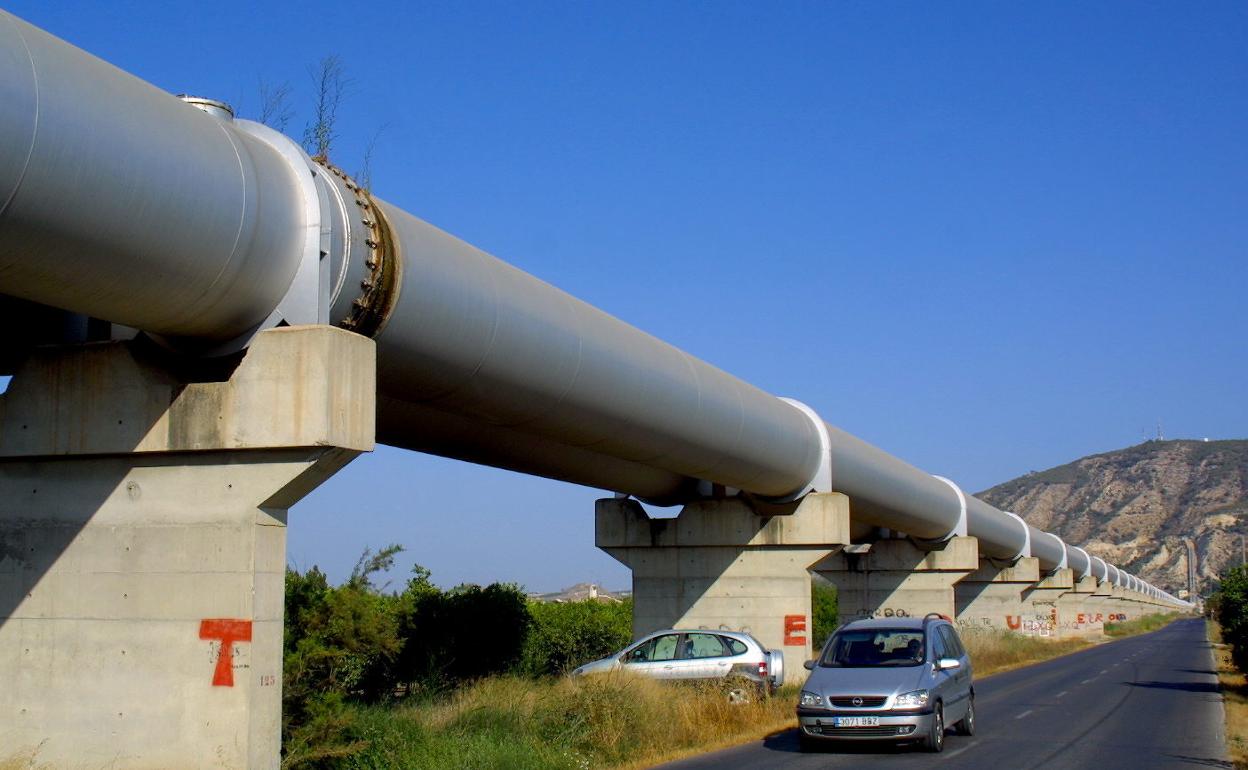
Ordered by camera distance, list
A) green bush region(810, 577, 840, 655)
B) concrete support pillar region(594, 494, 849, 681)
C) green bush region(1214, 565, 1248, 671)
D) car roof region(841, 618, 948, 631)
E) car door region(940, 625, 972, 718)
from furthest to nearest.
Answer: green bush region(810, 577, 840, 655)
green bush region(1214, 565, 1248, 671)
concrete support pillar region(594, 494, 849, 681)
car door region(940, 625, 972, 718)
car roof region(841, 618, 948, 631)

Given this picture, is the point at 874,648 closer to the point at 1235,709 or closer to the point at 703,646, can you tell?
the point at 703,646

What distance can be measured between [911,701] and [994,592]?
4113cm

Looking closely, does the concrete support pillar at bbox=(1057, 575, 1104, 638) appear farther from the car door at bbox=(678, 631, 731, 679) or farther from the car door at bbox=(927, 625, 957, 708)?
the car door at bbox=(927, 625, 957, 708)

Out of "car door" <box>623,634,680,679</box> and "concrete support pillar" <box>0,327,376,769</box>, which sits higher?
"concrete support pillar" <box>0,327,376,769</box>

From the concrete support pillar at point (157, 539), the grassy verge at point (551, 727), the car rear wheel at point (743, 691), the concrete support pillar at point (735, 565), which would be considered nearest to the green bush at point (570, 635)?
the concrete support pillar at point (735, 565)

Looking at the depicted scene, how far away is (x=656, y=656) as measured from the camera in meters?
20.3

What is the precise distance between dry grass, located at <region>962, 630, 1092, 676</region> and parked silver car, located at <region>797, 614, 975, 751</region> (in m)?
18.5

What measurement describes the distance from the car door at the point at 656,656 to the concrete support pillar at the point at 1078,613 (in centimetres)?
5793

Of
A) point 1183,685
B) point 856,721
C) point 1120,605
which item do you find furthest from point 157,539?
point 1120,605

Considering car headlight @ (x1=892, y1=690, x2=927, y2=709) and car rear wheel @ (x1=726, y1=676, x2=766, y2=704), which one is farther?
car rear wheel @ (x1=726, y1=676, x2=766, y2=704)

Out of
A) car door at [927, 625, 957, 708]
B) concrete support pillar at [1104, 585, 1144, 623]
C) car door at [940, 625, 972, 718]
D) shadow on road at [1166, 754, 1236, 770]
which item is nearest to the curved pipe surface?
car door at [927, 625, 957, 708]

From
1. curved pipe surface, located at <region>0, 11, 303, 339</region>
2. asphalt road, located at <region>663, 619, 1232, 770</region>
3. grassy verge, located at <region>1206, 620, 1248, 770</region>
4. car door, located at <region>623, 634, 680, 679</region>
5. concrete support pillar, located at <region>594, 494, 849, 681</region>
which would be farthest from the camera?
concrete support pillar, located at <region>594, 494, 849, 681</region>

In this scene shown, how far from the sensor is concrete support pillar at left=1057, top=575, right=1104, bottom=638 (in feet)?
254

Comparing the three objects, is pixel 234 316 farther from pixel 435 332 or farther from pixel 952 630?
pixel 952 630
